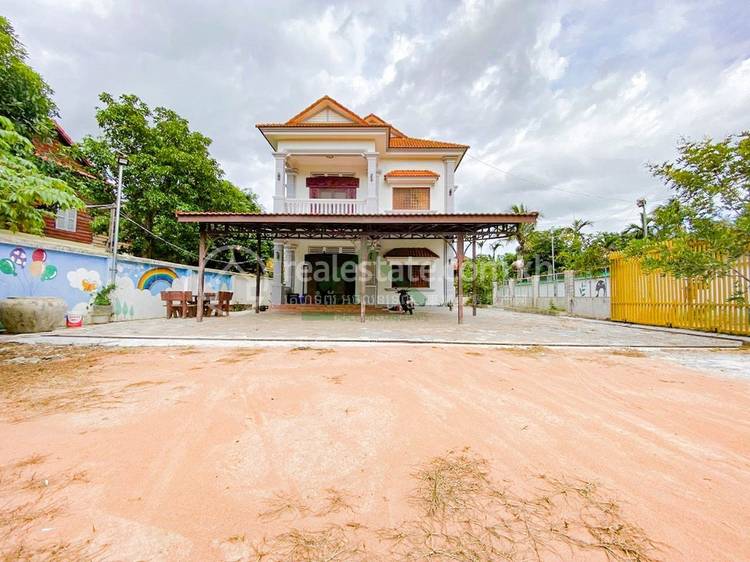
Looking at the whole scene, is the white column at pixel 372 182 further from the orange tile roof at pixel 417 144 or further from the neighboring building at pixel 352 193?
the orange tile roof at pixel 417 144

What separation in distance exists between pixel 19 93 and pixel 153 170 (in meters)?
5.56

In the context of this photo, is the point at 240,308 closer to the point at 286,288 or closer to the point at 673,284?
the point at 286,288

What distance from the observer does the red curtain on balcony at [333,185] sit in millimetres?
15156

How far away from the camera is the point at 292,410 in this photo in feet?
9.34

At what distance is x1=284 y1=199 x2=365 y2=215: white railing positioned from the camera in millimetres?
13617

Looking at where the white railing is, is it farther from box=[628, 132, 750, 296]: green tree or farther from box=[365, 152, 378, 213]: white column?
box=[628, 132, 750, 296]: green tree

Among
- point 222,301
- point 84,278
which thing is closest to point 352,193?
point 222,301

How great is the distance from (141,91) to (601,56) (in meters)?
18.5

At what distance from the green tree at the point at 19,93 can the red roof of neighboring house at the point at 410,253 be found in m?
11.7

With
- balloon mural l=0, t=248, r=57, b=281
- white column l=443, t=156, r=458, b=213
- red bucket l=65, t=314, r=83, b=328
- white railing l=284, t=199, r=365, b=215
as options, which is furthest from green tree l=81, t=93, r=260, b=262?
white column l=443, t=156, r=458, b=213

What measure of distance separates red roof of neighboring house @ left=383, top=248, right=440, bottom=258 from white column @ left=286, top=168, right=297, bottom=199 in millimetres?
5394

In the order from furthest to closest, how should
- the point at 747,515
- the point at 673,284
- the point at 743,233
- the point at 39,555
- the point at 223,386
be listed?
the point at 673,284, the point at 743,233, the point at 223,386, the point at 747,515, the point at 39,555

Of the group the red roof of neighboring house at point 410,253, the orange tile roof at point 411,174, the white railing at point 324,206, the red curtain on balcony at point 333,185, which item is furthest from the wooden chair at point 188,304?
the orange tile roof at point 411,174

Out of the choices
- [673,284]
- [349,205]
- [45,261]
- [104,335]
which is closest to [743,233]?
[673,284]
